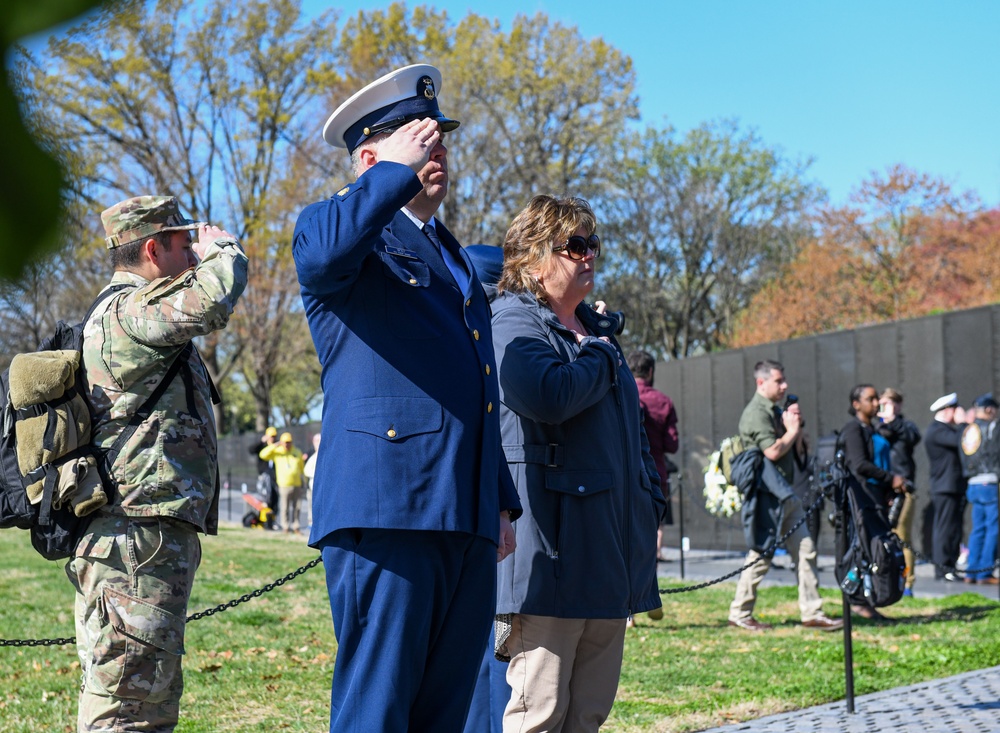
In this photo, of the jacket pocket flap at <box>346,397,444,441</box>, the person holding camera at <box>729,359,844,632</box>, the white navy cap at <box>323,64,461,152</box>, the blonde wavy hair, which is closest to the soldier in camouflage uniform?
the white navy cap at <box>323,64,461,152</box>

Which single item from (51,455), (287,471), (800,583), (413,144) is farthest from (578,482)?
(287,471)

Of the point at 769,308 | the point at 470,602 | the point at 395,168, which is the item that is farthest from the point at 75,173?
the point at 769,308

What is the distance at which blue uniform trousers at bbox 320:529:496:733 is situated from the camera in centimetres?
277

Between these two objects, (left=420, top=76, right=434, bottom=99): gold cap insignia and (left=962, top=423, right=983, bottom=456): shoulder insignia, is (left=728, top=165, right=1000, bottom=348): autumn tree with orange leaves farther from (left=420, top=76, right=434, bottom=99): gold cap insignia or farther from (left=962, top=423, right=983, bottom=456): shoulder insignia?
(left=420, top=76, right=434, bottom=99): gold cap insignia

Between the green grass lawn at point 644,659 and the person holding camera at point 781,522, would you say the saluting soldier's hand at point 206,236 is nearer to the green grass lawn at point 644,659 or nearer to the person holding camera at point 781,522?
the green grass lawn at point 644,659

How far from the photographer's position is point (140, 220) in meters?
3.84

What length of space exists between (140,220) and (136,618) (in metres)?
1.31

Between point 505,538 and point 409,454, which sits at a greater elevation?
point 409,454

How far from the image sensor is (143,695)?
11.4 feet

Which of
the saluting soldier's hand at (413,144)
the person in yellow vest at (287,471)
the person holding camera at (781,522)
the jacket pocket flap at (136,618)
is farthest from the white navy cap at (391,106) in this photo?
the person in yellow vest at (287,471)

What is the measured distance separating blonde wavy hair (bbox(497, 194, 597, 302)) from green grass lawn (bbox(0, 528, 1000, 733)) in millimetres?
2476

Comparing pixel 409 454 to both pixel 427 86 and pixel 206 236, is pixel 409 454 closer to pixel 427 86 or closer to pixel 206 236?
pixel 427 86

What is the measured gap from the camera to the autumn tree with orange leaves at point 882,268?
3516 cm

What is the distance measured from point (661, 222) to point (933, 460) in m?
29.7
